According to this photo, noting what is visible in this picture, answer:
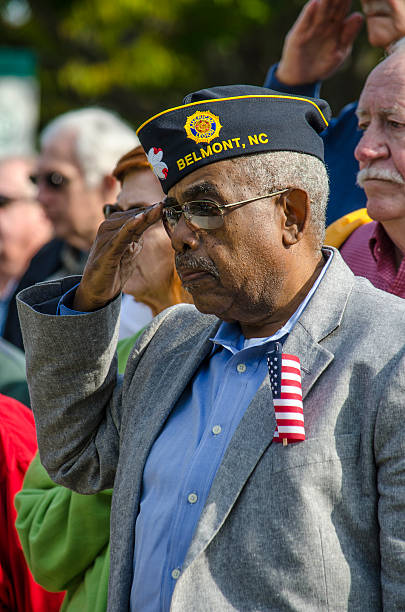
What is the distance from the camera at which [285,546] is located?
6.28 feet

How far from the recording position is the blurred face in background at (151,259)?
3262 mm

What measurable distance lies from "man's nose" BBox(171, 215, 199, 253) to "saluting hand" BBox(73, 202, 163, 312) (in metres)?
0.08

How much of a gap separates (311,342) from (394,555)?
1.72 feet

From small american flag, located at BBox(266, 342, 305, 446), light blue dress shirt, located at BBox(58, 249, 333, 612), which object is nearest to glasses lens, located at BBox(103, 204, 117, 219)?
light blue dress shirt, located at BBox(58, 249, 333, 612)

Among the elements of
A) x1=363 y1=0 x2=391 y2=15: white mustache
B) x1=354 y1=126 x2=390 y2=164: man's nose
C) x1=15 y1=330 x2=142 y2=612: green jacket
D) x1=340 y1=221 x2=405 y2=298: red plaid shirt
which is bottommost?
x1=15 y1=330 x2=142 y2=612: green jacket

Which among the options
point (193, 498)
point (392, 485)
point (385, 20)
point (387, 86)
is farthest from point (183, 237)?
point (385, 20)

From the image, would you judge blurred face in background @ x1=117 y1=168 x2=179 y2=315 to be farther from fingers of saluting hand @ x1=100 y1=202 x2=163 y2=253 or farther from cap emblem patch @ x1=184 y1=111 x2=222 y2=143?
cap emblem patch @ x1=184 y1=111 x2=222 y2=143

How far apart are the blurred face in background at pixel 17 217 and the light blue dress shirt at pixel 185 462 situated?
14.1ft

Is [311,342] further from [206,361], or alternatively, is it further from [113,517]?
[113,517]

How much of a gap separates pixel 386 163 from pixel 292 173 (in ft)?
2.81

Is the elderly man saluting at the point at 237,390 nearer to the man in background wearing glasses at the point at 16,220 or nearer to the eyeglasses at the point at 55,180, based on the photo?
the eyeglasses at the point at 55,180

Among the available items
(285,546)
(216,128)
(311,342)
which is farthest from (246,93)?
(285,546)

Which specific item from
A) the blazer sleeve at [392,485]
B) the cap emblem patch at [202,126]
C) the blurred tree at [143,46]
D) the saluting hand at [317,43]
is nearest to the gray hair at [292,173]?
the cap emblem patch at [202,126]

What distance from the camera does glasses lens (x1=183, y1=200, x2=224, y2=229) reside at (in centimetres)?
222
